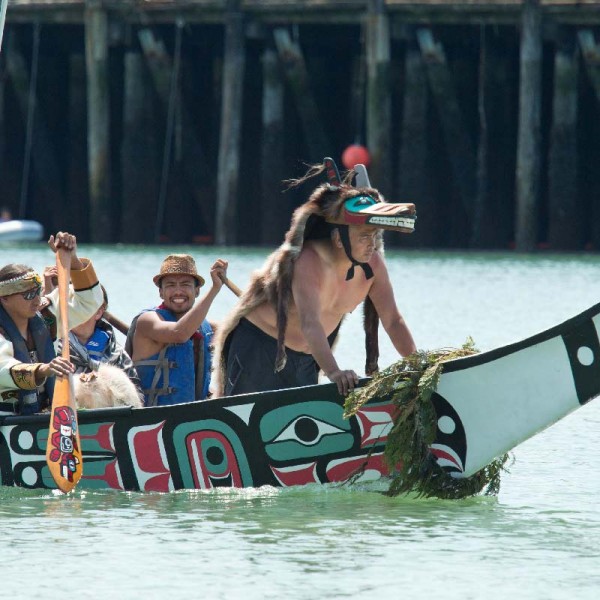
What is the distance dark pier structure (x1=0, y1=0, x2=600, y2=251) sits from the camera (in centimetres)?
2731

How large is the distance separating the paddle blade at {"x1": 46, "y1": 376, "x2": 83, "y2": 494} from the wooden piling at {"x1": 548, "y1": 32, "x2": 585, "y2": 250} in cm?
1841

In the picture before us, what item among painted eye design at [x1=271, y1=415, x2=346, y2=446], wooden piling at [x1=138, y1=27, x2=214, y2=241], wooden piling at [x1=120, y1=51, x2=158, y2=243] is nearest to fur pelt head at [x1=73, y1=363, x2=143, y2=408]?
painted eye design at [x1=271, y1=415, x2=346, y2=446]

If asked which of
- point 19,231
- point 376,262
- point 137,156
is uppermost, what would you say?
point 137,156

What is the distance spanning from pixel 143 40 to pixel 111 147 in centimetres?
273

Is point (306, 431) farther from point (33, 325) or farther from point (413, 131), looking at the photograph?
point (413, 131)

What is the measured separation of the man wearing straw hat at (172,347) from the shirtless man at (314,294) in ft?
1.86

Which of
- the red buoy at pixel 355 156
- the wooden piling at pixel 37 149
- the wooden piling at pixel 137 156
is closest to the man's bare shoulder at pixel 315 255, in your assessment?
the red buoy at pixel 355 156

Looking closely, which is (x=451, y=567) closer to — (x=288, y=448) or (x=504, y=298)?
(x=288, y=448)

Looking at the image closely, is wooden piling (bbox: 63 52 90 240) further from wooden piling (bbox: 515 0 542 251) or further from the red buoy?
wooden piling (bbox: 515 0 542 251)

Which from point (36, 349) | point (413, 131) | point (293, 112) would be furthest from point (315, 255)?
point (293, 112)

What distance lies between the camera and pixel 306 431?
927 cm

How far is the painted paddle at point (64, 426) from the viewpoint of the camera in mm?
9347

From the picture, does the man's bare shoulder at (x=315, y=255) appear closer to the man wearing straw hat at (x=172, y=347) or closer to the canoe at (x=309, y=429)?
A: the canoe at (x=309, y=429)

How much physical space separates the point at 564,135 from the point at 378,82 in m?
2.93
